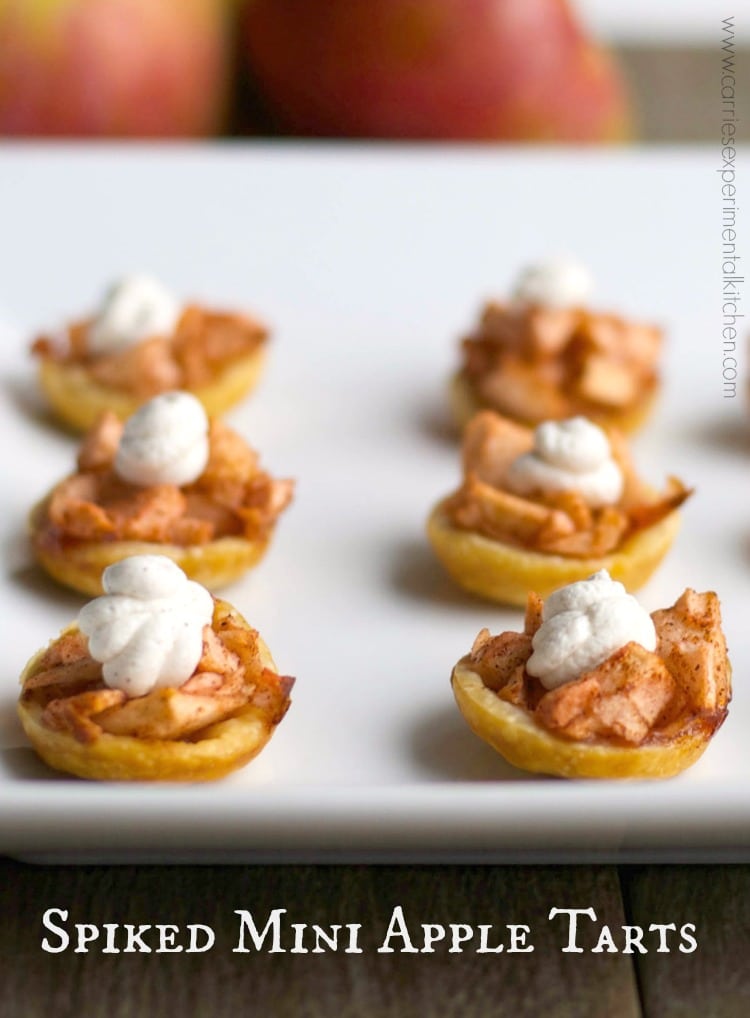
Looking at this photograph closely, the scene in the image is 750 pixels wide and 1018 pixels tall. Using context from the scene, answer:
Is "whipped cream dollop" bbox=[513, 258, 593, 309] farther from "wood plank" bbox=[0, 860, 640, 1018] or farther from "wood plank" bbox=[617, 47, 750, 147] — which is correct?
"wood plank" bbox=[617, 47, 750, 147]

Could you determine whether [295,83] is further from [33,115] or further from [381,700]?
[381,700]

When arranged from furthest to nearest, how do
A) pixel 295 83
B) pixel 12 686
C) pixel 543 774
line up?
pixel 295 83 < pixel 12 686 < pixel 543 774

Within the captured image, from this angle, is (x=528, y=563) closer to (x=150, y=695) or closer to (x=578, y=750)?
(x=578, y=750)

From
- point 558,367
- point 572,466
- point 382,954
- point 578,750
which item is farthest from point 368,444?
point 382,954

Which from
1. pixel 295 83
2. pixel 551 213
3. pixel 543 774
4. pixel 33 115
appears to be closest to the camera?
pixel 543 774

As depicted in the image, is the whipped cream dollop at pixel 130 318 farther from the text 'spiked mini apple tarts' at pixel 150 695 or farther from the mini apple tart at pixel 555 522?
the text 'spiked mini apple tarts' at pixel 150 695

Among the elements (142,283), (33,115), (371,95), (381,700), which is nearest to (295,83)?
(371,95)
